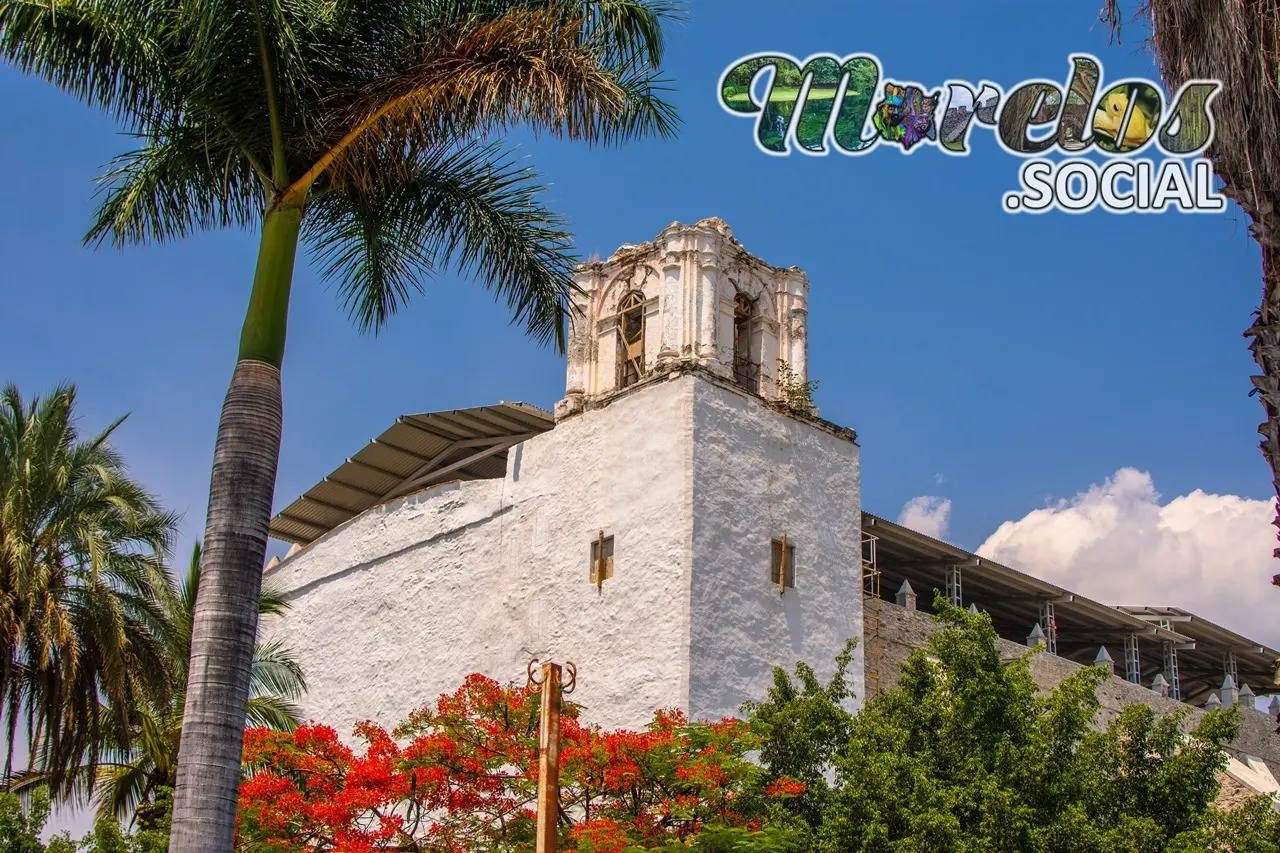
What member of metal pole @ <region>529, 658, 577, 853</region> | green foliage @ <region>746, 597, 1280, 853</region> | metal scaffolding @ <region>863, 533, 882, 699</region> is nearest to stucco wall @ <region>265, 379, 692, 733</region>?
metal scaffolding @ <region>863, 533, 882, 699</region>

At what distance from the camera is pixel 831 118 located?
60.3ft

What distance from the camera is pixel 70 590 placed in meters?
18.6

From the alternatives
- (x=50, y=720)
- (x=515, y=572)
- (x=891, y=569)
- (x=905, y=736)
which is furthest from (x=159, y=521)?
(x=891, y=569)

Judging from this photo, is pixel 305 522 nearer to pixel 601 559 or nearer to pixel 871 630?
pixel 601 559

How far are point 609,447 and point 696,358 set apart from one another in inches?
79.2

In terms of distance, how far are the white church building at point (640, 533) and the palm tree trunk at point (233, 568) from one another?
10921 mm

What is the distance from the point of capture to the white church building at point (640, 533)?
22.9 meters

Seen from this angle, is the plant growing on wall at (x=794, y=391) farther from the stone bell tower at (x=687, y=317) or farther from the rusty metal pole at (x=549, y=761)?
the rusty metal pole at (x=549, y=761)

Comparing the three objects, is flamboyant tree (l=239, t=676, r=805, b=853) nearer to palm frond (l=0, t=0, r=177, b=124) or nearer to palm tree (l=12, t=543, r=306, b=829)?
palm tree (l=12, t=543, r=306, b=829)

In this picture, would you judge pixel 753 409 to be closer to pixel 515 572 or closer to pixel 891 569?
pixel 515 572

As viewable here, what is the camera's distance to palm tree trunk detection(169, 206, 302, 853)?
35.5ft

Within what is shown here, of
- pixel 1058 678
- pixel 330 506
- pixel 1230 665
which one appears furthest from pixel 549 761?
pixel 1230 665

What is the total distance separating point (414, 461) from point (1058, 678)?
43.3 feet

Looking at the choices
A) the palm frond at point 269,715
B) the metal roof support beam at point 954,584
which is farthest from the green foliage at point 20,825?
the metal roof support beam at point 954,584
